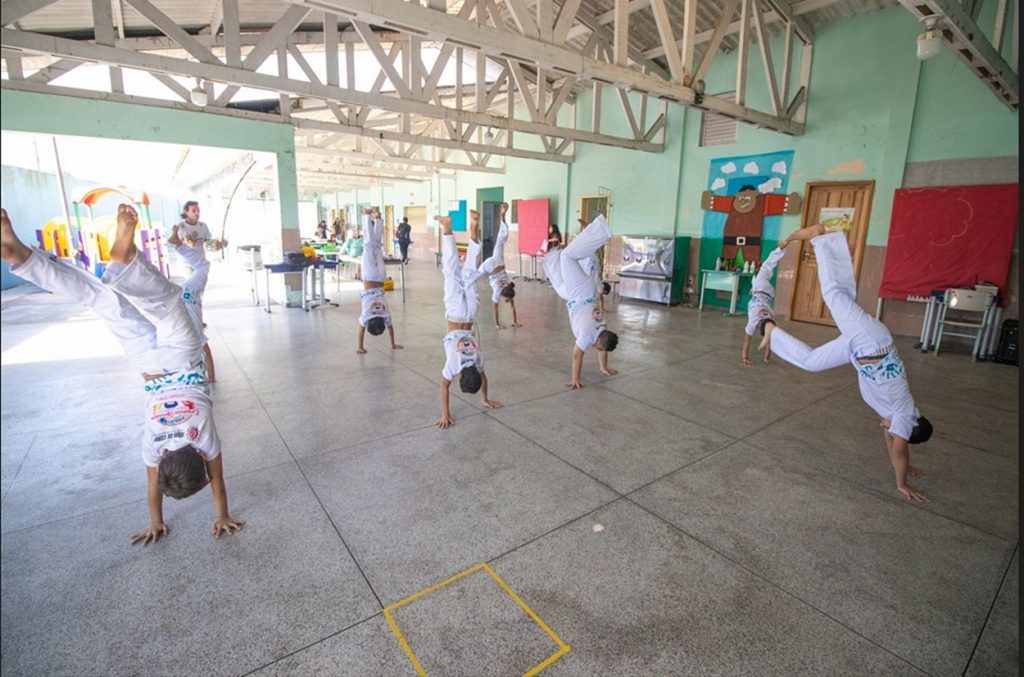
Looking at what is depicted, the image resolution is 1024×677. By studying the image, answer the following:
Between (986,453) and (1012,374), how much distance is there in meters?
3.50

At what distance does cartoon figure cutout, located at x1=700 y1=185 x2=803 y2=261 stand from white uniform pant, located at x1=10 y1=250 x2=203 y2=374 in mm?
9780

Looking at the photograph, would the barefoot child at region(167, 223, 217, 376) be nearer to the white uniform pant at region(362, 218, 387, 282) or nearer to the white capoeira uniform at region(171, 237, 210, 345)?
the white capoeira uniform at region(171, 237, 210, 345)

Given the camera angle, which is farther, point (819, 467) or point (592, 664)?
point (819, 467)

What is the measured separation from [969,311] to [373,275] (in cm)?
853

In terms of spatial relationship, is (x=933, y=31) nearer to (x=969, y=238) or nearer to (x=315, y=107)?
(x=969, y=238)

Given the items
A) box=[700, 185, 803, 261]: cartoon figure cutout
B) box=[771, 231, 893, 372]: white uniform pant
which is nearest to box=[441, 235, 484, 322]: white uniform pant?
box=[771, 231, 893, 372]: white uniform pant

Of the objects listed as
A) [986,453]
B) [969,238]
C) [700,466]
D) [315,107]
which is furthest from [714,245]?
[315,107]

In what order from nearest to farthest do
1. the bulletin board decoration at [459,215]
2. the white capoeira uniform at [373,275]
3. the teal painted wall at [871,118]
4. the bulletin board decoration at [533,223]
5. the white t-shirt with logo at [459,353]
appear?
the white t-shirt with logo at [459,353]
the white capoeira uniform at [373,275]
the teal painted wall at [871,118]
the bulletin board decoration at [533,223]
the bulletin board decoration at [459,215]

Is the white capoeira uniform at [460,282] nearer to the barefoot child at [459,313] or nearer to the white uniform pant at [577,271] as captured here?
the barefoot child at [459,313]

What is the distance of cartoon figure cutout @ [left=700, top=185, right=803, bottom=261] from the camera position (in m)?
9.48

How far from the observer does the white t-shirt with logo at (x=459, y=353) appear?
4.12 metres

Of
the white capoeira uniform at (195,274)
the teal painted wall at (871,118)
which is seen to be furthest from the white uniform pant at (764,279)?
the white capoeira uniform at (195,274)

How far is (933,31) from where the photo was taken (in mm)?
4691

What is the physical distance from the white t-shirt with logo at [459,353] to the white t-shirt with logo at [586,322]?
5.26 ft
